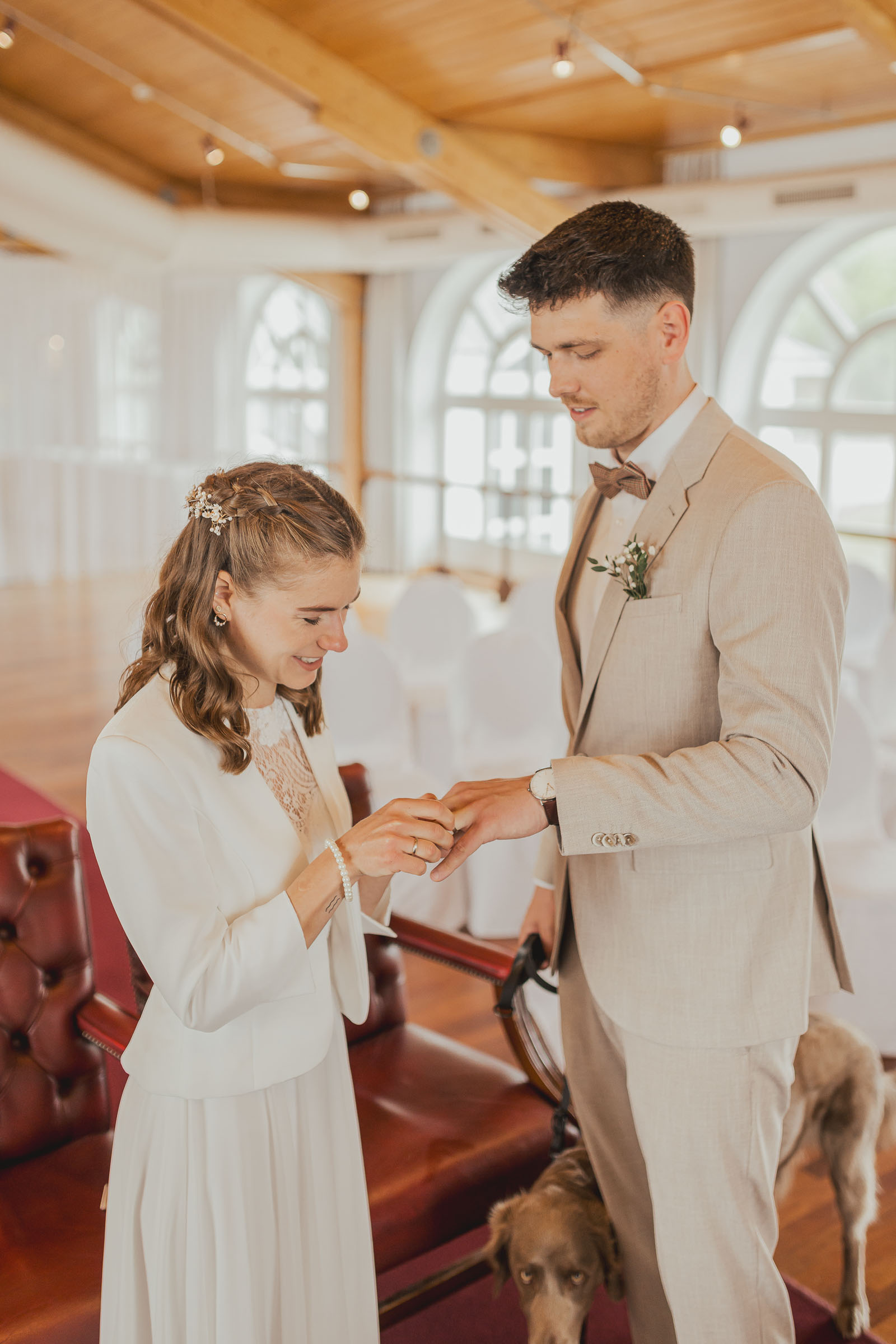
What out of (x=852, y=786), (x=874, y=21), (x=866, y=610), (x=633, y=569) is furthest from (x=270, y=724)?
(x=874, y=21)

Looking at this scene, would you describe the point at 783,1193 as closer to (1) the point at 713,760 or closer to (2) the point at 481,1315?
(2) the point at 481,1315

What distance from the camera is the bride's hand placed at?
4.88ft

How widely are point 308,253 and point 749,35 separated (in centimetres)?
504

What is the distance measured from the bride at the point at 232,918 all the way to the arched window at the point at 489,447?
32.0 ft

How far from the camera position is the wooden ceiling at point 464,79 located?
6.54 m

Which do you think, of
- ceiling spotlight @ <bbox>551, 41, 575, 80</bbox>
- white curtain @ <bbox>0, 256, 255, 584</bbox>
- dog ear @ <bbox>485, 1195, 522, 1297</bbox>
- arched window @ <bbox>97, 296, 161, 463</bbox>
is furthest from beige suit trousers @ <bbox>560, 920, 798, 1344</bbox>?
arched window @ <bbox>97, 296, 161, 463</bbox>

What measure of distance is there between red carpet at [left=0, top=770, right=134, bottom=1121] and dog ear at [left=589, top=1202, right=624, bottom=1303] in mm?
944

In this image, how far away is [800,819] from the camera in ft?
5.04

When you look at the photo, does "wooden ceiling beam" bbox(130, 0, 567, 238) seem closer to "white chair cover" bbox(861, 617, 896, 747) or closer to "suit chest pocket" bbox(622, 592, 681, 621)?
"white chair cover" bbox(861, 617, 896, 747)

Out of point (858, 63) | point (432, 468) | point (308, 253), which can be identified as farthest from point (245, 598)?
point (432, 468)

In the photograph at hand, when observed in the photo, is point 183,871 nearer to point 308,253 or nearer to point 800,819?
point 800,819

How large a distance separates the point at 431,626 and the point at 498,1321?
379cm

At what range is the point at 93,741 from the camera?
7.05 metres

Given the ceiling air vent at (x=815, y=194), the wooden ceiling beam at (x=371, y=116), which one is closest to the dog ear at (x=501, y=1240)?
the wooden ceiling beam at (x=371, y=116)
